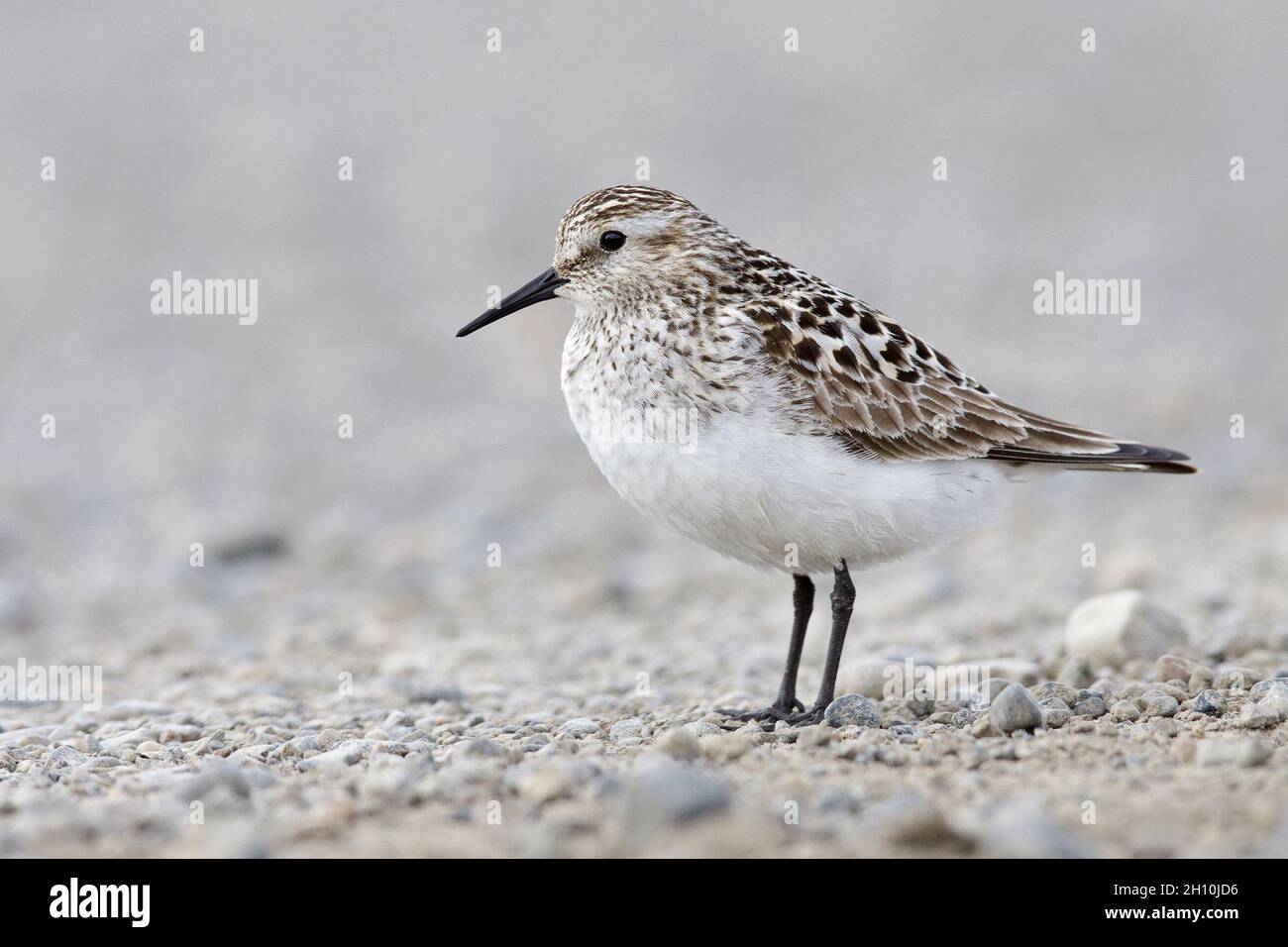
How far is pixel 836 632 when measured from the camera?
6.66 metres

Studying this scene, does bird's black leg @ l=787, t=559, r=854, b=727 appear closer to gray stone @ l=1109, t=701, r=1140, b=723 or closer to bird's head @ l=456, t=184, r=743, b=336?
gray stone @ l=1109, t=701, r=1140, b=723

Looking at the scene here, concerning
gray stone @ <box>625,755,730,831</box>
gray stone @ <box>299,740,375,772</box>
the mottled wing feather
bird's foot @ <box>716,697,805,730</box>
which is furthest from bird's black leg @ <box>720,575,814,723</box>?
gray stone @ <box>625,755,730,831</box>

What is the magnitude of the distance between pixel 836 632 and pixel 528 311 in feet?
34.5

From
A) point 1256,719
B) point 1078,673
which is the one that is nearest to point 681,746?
point 1256,719

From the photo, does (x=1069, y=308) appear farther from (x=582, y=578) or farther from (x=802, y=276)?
(x=802, y=276)

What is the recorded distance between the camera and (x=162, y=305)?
58.6 ft

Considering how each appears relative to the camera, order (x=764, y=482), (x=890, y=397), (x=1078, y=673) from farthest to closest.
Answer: (x=1078, y=673), (x=890, y=397), (x=764, y=482)

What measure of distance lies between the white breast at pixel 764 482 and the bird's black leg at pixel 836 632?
0.38 ft

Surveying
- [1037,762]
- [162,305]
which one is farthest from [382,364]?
[1037,762]

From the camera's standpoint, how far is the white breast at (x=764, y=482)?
6098mm

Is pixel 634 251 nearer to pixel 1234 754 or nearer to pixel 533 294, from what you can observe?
pixel 533 294

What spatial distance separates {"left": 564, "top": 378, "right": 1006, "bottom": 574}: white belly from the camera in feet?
20.0

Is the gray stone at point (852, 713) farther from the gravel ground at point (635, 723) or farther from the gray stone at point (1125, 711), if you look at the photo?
the gray stone at point (1125, 711)
